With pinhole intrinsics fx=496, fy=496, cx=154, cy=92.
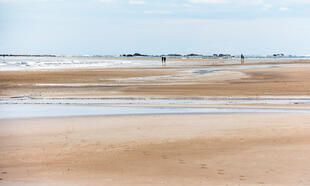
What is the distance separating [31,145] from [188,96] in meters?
12.8

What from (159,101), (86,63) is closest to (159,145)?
(159,101)

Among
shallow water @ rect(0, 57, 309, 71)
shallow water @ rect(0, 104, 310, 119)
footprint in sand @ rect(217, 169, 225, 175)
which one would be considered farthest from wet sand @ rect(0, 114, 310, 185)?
shallow water @ rect(0, 57, 309, 71)

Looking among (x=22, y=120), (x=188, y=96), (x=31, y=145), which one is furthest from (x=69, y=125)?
(x=188, y=96)

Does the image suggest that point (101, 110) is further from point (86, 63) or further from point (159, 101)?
point (86, 63)

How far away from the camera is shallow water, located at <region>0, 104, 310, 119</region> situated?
15.7m

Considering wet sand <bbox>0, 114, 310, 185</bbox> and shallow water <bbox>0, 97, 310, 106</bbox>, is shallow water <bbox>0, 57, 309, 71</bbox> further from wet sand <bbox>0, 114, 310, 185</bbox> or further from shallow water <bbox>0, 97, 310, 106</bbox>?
wet sand <bbox>0, 114, 310, 185</bbox>

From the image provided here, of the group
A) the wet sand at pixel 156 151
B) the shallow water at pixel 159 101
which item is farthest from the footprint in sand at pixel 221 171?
the shallow water at pixel 159 101

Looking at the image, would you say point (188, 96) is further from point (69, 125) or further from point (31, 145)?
point (31, 145)

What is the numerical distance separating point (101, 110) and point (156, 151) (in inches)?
289

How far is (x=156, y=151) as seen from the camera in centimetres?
962

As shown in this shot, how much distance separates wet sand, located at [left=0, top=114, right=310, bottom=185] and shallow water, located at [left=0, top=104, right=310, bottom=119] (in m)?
1.64

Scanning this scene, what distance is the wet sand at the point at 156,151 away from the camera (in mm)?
7703

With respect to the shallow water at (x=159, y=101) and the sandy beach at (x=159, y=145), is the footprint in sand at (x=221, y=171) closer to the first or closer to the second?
the sandy beach at (x=159, y=145)

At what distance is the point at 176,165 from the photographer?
27.8ft
